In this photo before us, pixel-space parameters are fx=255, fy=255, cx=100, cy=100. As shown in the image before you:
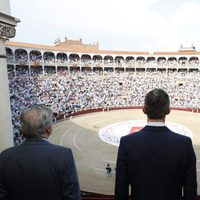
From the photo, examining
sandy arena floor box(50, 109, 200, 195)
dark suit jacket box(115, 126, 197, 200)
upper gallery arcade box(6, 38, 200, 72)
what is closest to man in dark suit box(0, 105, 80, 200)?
Answer: dark suit jacket box(115, 126, 197, 200)

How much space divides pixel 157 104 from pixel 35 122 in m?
1.17

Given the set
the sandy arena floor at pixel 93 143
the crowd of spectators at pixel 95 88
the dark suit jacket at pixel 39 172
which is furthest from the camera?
the crowd of spectators at pixel 95 88

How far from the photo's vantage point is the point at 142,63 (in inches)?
1890

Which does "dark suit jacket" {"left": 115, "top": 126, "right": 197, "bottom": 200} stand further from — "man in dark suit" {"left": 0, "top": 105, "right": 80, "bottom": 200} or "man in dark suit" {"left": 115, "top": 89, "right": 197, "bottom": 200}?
"man in dark suit" {"left": 0, "top": 105, "right": 80, "bottom": 200}

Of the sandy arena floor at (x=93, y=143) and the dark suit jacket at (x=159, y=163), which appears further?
the sandy arena floor at (x=93, y=143)

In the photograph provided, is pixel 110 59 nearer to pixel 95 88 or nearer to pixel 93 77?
pixel 93 77

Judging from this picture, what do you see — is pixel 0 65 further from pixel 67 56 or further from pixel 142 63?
pixel 142 63

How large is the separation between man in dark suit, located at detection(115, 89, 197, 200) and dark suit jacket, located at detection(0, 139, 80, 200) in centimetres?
58

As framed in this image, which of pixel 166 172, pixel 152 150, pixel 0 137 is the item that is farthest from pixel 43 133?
pixel 0 137

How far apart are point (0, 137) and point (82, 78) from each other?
3713 cm

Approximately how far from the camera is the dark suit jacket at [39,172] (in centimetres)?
237

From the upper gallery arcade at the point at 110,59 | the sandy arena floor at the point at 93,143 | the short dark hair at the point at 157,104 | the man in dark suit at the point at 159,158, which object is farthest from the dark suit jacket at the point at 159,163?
the upper gallery arcade at the point at 110,59

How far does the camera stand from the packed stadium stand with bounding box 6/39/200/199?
34312 millimetres

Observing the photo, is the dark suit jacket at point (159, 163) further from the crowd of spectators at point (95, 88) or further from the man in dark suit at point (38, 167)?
the crowd of spectators at point (95, 88)
